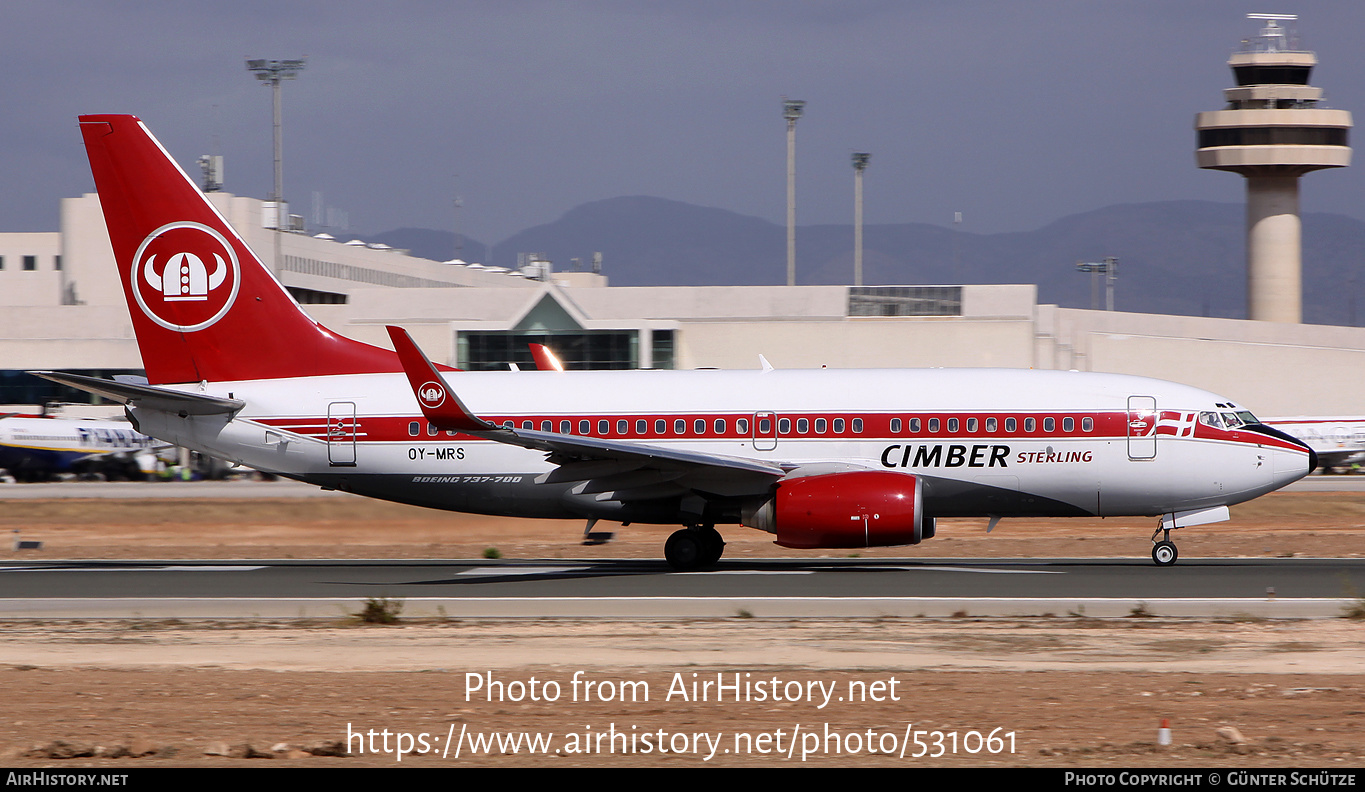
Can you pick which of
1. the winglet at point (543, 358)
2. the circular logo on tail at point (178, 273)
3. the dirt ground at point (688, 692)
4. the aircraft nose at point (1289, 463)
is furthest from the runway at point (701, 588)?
the circular logo on tail at point (178, 273)

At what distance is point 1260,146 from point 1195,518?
300 feet

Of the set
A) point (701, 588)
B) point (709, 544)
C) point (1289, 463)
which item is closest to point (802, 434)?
point (709, 544)

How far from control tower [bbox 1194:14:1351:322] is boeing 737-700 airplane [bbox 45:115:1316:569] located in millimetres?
85268

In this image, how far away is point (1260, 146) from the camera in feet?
348

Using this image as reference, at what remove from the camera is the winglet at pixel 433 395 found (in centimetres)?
2248

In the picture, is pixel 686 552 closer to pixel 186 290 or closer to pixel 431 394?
pixel 431 394

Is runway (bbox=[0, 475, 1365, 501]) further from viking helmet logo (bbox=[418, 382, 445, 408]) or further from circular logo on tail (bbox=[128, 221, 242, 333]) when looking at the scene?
viking helmet logo (bbox=[418, 382, 445, 408])

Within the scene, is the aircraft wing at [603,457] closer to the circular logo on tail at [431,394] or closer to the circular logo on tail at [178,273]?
the circular logo on tail at [431,394]

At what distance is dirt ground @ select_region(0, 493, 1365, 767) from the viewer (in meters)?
10.6

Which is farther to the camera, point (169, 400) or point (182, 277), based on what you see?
point (182, 277)

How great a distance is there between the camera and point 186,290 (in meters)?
27.1

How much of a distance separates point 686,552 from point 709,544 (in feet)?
1.56

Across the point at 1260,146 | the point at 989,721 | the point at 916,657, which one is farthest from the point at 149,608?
the point at 1260,146

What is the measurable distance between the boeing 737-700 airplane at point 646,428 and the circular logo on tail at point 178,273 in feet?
0.13
